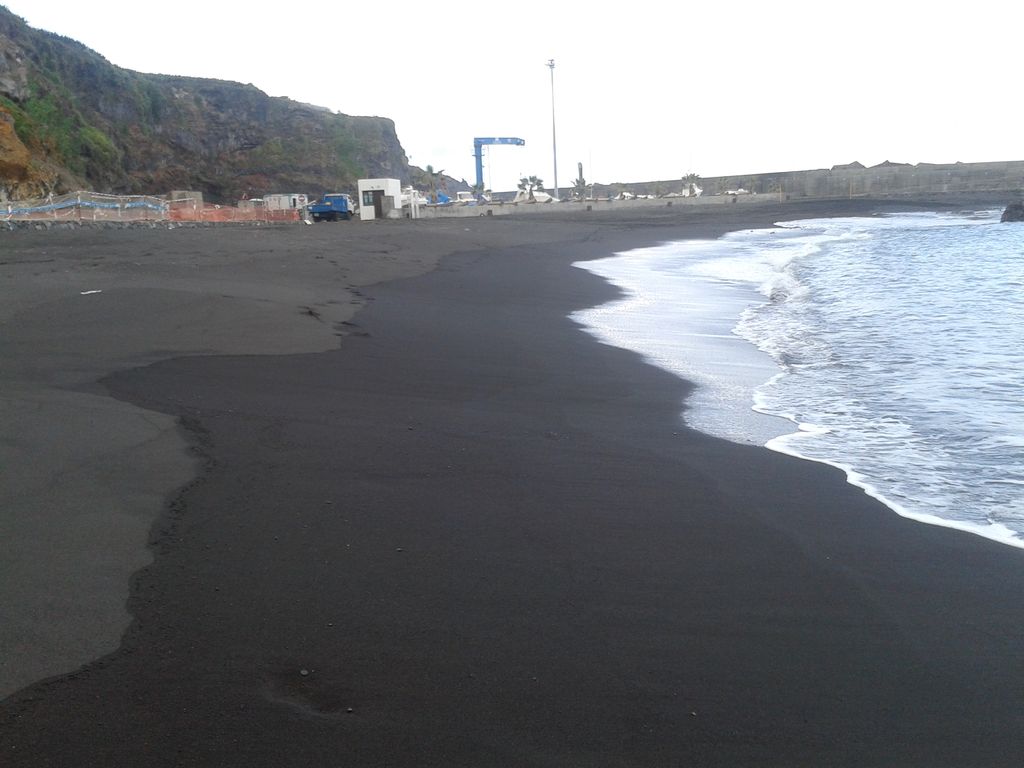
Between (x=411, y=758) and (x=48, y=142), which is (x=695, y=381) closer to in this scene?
(x=411, y=758)

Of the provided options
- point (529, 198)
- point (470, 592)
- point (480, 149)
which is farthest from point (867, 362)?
point (480, 149)

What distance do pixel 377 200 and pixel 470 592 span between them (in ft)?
136

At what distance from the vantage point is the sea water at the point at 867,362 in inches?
188

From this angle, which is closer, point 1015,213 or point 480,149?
point 1015,213

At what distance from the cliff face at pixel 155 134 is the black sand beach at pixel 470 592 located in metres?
31.2

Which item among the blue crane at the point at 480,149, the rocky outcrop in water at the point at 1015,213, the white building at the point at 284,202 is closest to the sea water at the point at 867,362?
the rocky outcrop in water at the point at 1015,213

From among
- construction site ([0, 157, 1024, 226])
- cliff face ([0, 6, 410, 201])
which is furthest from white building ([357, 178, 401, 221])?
cliff face ([0, 6, 410, 201])

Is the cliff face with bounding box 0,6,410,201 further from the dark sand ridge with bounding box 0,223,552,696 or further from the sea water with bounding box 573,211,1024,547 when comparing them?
the sea water with bounding box 573,211,1024,547

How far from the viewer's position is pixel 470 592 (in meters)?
3.02

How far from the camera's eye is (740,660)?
2650 millimetres

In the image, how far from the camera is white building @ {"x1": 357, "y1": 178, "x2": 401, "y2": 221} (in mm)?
41875

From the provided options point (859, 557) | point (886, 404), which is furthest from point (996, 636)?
point (886, 404)

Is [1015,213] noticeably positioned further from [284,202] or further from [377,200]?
[284,202]

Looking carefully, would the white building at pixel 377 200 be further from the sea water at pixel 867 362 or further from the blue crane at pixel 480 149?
the blue crane at pixel 480 149
